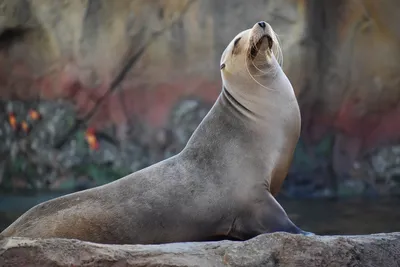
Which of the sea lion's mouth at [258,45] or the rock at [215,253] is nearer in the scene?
the rock at [215,253]

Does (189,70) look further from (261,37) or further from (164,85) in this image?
(261,37)

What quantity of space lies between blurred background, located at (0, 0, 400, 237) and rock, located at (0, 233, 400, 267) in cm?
626

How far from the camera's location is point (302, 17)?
30.8 ft

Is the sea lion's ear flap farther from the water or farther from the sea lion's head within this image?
the water

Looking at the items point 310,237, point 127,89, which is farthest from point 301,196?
point 310,237

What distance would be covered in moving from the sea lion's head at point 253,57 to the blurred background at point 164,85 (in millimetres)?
5288

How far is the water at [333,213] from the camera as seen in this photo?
20.6 feet

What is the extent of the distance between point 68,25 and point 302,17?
10.6 feet

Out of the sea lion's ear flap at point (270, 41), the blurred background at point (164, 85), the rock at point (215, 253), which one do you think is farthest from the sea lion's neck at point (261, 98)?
the blurred background at point (164, 85)

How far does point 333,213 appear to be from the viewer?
7.29m

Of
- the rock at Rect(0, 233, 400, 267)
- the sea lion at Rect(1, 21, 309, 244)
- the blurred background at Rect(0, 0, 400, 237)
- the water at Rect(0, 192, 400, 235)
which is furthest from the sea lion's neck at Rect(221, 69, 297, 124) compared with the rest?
the blurred background at Rect(0, 0, 400, 237)

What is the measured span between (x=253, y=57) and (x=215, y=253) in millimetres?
1398

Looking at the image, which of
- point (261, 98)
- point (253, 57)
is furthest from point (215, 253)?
point (253, 57)

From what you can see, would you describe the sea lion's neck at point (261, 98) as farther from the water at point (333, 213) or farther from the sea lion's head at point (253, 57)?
the water at point (333, 213)
